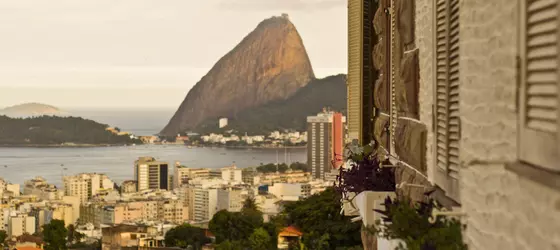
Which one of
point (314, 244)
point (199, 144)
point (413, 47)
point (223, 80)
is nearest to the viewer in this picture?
point (413, 47)

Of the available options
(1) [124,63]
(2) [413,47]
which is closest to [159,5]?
(1) [124,63]

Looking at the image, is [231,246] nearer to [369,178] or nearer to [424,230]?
[369,178]

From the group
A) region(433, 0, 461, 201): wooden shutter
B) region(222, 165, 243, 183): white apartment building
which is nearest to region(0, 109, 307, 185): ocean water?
region(222, 165, 243, 183): white apartment building

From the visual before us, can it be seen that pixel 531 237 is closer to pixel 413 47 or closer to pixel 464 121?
pixel 464 121

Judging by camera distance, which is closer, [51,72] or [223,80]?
[51,72]

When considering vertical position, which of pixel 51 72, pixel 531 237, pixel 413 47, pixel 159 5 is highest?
pixel 159 5

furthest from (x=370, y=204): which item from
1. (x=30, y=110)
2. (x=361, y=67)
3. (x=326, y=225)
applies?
(x=30, y=110)

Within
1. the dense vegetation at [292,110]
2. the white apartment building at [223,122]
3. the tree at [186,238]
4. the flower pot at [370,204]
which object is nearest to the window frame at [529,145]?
the flower pot at [370,204]

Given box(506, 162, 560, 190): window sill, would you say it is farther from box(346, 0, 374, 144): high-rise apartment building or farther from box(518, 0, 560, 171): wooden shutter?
box(346, 0, 374, 144): high-rise apartment building
